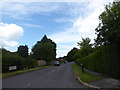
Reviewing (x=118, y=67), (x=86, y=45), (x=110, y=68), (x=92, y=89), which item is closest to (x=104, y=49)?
(x=110, y=68)

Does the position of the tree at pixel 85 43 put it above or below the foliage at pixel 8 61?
above

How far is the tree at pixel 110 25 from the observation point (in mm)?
17703

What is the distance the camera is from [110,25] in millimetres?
18828

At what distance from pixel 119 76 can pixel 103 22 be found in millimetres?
5614

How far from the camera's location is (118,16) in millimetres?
17641

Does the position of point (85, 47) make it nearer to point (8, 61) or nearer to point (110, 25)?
point (8, 61)

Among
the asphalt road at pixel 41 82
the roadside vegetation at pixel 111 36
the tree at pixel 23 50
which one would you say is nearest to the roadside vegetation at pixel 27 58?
the tree at pixel 23 50

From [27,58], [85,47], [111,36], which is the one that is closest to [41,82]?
[111,36]

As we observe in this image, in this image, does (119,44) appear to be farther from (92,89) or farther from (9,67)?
(9,67)

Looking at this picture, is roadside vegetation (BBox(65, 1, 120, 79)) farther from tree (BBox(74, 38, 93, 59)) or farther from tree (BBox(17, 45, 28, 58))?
tree (BBox(17, 45, 28, 58))

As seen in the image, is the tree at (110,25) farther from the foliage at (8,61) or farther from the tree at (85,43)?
the tree at (85,43)

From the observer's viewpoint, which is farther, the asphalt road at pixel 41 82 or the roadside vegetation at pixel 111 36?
the roadside vegetation at pixel 111 36

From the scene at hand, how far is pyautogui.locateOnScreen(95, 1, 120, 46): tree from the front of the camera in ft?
58.1

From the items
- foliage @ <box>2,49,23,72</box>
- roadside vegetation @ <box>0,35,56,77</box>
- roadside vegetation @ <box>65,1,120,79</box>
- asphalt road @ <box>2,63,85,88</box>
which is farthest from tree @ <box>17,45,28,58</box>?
roadside vegetation @ <box>65,1,120,79</box>
